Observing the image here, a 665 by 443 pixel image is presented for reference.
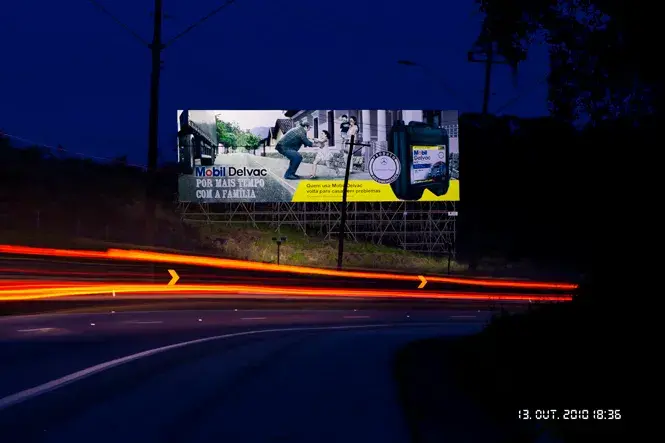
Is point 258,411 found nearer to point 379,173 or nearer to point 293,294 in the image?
point 293,294

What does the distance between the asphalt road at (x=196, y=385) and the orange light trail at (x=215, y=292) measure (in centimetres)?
246

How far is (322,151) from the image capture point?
51844 mm

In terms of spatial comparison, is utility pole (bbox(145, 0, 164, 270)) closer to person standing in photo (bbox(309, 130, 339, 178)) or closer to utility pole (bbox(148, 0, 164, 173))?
utility pole (bbox(148, 0, 164, 173))

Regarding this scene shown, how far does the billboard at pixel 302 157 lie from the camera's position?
51.5 m

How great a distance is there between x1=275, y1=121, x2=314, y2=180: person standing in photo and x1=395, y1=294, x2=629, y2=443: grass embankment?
37.5 meters

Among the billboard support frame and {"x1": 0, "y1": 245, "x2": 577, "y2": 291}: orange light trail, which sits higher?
the billboard support frame

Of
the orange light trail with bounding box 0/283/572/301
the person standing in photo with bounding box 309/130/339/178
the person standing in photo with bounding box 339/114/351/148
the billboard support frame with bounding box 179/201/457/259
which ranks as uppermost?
the person standing in photo with bounding box 339/114/351/148

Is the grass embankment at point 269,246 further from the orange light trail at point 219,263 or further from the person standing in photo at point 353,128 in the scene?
the orange light trail at point 219,263

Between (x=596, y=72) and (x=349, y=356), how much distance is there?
24.0 ft

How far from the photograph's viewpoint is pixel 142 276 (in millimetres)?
33188

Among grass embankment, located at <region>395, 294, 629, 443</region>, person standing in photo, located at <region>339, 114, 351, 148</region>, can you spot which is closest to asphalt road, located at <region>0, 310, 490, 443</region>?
grass embankment, located at <region>395, 294, 629, 443</region>
